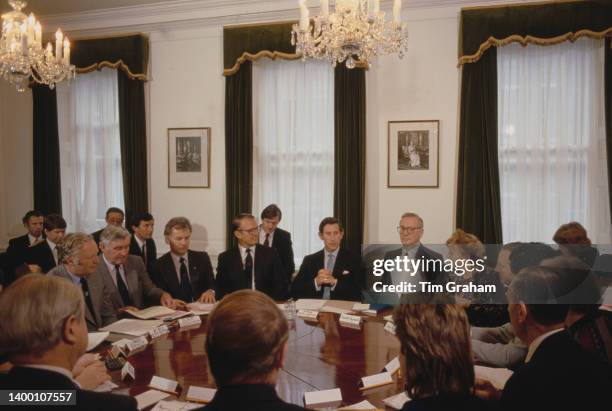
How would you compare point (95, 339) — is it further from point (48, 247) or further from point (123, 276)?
point (48, 247)

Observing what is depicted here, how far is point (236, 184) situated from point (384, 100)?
206cm

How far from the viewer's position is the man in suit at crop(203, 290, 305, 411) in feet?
3.85

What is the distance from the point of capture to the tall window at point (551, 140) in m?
4.98

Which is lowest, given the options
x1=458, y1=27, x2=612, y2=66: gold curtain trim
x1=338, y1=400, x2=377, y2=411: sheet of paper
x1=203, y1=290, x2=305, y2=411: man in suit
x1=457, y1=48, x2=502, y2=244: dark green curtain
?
x1=338, y1=400, x2=377, y2=411: sheet of paper

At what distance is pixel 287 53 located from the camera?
18.2ft

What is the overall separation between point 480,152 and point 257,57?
2.82m

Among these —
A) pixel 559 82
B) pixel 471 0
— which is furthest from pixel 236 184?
pixel 559 82

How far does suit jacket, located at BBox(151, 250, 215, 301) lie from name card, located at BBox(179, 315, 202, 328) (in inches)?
42.1

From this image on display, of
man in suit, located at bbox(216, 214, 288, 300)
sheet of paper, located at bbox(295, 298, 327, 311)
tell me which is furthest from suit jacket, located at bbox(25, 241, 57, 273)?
sheet of paper, located at bbox(295, 298, 327, 311)

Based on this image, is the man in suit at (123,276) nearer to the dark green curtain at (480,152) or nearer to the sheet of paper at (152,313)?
the sheet of paper at (152,313)

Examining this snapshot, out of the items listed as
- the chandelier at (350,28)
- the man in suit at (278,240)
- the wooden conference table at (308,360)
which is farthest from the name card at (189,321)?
the man in suit at (278,240)

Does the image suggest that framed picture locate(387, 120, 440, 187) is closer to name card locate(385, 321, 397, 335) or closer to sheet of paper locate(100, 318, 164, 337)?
name card locate(385, 321, 397, 335)

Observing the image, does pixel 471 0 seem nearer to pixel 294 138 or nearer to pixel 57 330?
pixel 294 138

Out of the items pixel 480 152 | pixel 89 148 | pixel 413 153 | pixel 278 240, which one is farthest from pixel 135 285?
pixel 480 152
